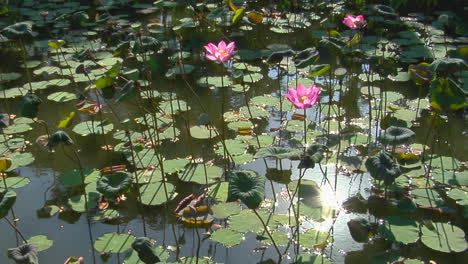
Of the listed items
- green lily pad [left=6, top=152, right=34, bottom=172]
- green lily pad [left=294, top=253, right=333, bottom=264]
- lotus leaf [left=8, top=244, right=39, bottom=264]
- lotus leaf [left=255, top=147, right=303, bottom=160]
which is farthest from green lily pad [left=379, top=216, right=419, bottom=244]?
green lily pad [left=6, top=152, right=34, bottom=172]

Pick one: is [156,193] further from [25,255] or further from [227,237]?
[25,255]

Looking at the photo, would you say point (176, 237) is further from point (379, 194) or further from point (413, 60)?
point (413, 60)

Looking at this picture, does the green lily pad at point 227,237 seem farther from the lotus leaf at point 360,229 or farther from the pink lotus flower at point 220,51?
the pink lotus flower at point 220,51

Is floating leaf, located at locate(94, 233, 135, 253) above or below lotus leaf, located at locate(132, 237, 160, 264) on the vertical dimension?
below

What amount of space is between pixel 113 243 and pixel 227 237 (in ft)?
1.80

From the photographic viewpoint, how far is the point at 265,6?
6.57 m

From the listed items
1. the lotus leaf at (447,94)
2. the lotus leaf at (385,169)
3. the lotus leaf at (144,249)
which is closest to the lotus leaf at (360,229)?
the lotus leaf at (385,169)

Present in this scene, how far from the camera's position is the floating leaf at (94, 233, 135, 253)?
7.91 feet

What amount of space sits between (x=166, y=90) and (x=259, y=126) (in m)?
1.05

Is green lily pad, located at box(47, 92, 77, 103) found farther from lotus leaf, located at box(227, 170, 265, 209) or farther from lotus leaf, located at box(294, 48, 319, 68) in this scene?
lotus leaf, located at box(227, 170, 265, 209)

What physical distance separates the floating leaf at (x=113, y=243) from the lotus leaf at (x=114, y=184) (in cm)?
20

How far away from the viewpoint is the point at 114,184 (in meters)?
2.57

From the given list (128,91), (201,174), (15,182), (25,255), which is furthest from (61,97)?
(25,255)

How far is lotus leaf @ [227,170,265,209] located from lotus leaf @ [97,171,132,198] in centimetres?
68
